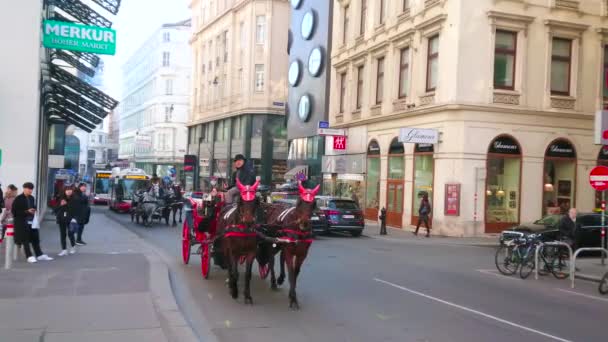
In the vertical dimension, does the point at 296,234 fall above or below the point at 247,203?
below

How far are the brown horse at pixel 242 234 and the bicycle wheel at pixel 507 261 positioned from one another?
27.3 ft

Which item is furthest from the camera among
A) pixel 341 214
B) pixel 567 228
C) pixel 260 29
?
pixel 260 29

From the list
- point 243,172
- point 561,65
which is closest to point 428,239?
point 561,65

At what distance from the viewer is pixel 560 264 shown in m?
15.6

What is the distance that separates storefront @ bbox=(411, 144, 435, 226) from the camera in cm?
2864

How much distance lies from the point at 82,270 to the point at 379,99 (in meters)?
24.9

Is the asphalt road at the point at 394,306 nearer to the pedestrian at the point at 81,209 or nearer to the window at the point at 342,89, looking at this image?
the pedestrian at the point at 81,209

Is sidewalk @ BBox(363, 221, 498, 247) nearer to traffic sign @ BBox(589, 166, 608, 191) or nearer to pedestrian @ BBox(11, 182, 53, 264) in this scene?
traffic sign @ BBox(589, 166, 608, 191)

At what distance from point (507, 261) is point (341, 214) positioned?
10.6 m

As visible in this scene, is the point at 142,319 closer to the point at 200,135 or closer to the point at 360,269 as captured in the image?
the point at 360,269

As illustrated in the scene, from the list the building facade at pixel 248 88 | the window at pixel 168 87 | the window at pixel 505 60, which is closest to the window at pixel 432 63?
the window at pixel 505 60

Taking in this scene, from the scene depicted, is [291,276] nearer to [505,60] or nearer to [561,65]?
[505,60]

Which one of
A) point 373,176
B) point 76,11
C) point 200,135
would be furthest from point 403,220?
point 200,135

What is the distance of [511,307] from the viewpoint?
10.7m
